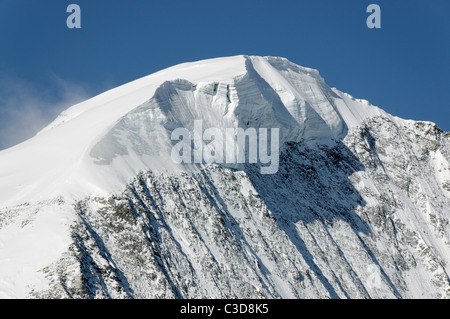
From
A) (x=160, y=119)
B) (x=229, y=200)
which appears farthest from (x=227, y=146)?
(x=160, y=119)

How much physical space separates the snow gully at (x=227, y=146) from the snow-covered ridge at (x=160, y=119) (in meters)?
0.85

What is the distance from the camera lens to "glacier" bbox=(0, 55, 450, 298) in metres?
45.6

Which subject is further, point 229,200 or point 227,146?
point 227,146

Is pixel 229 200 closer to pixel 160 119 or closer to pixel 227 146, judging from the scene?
pixel 227 146

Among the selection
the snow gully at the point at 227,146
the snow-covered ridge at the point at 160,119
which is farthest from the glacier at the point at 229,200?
the snow gully at the point at 227,146

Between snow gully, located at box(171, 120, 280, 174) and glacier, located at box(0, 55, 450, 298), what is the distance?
0.82m

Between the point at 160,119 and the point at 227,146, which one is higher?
the point at 160,119

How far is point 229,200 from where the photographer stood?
59.6 meters

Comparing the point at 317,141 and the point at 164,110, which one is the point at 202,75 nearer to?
the point at 164,110

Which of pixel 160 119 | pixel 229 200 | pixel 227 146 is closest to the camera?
pixel 229 200

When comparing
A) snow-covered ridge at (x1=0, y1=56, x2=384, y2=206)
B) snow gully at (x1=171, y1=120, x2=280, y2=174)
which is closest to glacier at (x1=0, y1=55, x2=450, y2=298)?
snow-covered ridge at (x1=0, y1=56, x2=384, y2=206)

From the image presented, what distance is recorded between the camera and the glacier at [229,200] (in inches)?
1796

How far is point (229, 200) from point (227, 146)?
6032 millimetres

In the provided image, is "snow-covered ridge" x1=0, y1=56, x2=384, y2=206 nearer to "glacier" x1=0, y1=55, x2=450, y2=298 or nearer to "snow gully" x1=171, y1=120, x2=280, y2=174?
"glacier" x1=0, y1=55, x2=450, y2=298
